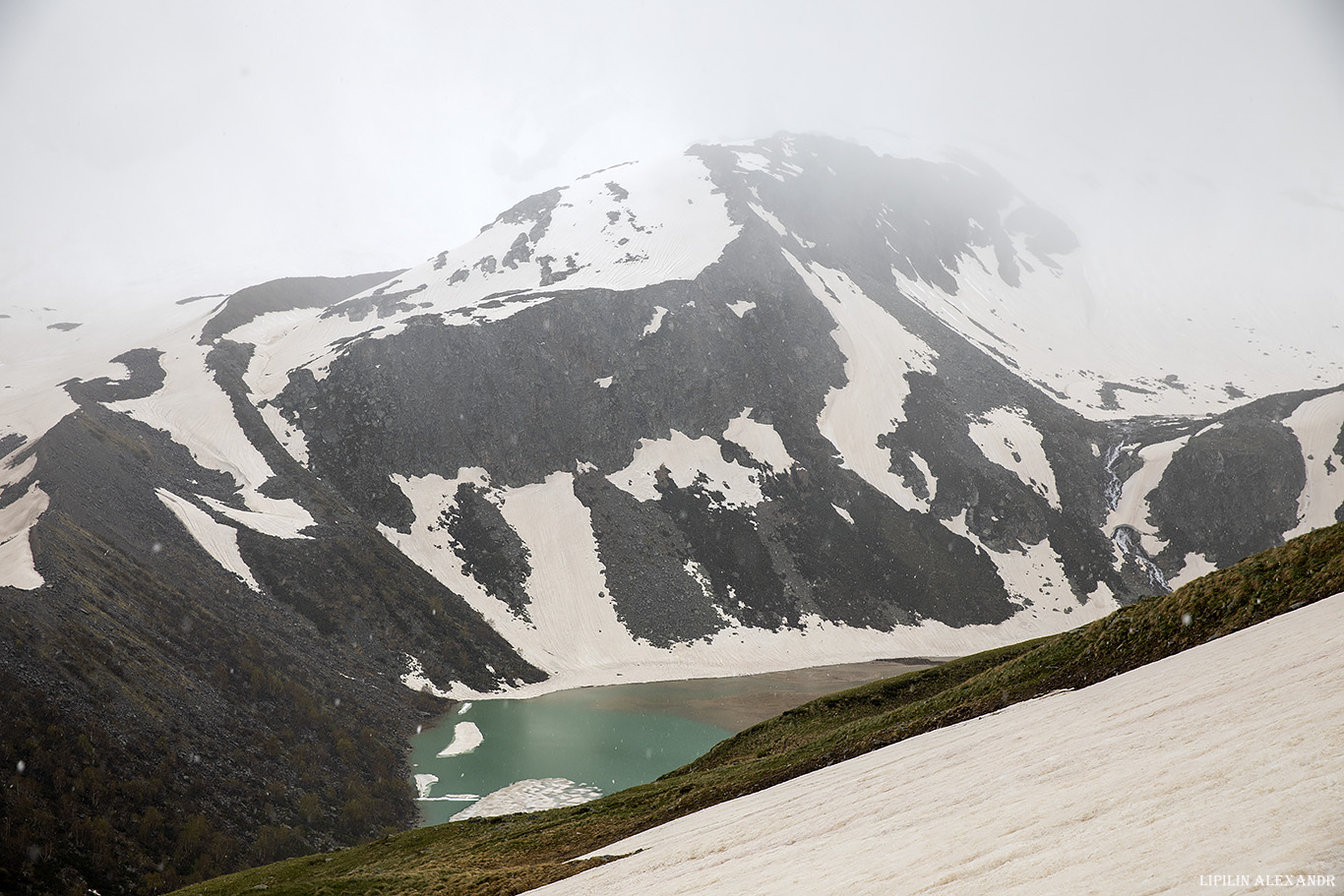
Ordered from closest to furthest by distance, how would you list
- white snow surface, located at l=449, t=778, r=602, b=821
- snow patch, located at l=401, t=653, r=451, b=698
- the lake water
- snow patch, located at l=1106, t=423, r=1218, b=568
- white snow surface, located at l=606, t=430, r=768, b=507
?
white snow surface, located at l=449, t=778, r=602, b=821, the lake water, snow patch, located at l=401, t=653, r=451, b=698, white snow surface, located at l=606, t=430, r=768, b=507, snow patch, located at l=1106, t=423, r=1218, b=568

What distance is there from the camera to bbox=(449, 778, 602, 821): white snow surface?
153ft

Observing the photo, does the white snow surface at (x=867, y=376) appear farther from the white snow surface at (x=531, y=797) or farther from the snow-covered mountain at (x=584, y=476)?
the white snow surface at (x=531, y=797)

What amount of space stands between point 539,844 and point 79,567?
154 feet

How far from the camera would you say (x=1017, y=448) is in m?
120

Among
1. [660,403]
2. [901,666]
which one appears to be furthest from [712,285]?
[901,666]

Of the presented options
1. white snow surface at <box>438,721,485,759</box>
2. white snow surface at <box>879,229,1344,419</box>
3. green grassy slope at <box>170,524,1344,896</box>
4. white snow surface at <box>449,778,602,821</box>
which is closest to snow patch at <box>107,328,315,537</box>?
white snow surface at <box>438,721,485,759</box>

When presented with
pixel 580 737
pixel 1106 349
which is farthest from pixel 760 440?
pixel 1106 349

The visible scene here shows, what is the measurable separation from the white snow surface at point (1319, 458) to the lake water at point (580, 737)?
80.3m

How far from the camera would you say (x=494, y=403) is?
344 feet

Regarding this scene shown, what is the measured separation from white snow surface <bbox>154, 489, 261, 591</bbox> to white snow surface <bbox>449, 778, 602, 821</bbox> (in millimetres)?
34385

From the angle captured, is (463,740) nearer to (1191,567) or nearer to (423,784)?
(423,784)

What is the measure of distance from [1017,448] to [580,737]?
9355cm

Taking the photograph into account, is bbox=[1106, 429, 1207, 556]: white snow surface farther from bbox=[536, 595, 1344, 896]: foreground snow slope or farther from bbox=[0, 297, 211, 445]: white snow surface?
bbox=[0, 297, 211, 445]: white snow surface

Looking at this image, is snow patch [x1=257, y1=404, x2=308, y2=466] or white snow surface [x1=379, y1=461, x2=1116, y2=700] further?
snow patch [x1=257, y1=404, x2=308, y2=466]
